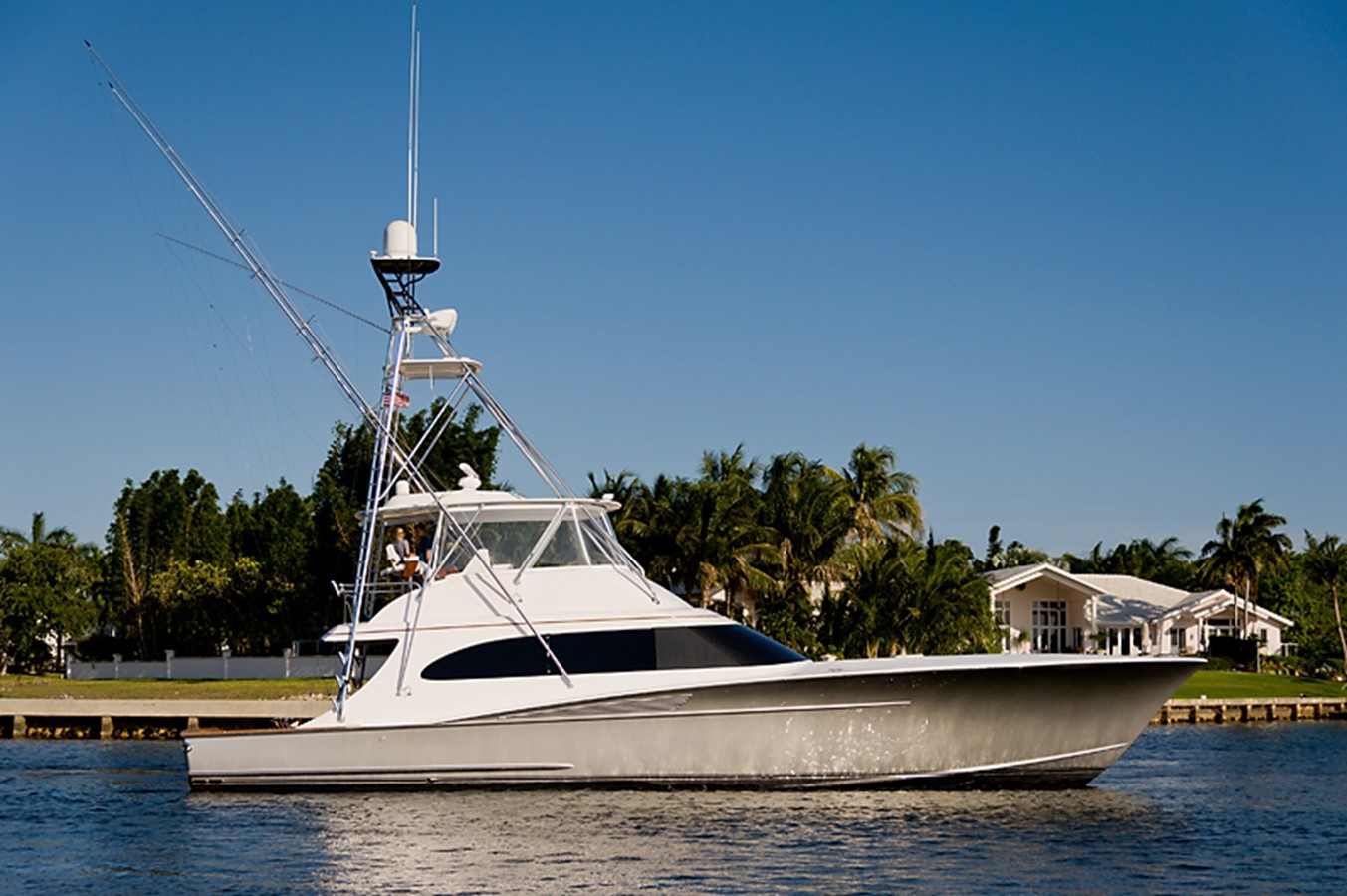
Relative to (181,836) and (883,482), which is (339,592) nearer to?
(181,836)

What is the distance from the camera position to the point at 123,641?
59312 mm

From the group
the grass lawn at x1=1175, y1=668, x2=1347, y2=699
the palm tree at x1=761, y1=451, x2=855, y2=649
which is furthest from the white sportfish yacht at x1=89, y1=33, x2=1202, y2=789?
the grass lawn at x1=1175, y1=668, x2=1347, y2=699

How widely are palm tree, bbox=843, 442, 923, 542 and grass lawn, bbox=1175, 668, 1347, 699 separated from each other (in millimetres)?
10872

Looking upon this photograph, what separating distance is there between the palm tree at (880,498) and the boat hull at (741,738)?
111ft

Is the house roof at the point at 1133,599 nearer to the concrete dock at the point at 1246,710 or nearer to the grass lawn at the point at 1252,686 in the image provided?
the grass lawn at the point at 1252,686

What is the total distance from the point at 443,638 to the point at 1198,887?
9.98 m

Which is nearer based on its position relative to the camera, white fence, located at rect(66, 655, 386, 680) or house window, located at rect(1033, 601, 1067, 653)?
white fence, located at rect(66, 655, 386, 680)

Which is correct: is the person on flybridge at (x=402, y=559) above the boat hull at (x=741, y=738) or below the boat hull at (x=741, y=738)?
above

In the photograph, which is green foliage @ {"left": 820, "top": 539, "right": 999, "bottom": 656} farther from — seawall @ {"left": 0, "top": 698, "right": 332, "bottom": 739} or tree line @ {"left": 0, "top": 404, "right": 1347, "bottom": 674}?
seawall @ {"left": 0, "top": 698, "right": 332, "bottom": 739}

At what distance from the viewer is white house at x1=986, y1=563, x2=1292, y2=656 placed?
61438 millimetres

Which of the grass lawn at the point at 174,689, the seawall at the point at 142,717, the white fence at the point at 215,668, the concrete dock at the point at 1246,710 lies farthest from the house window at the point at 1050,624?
the seawall at the point at 142,717

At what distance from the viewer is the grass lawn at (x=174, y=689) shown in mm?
39469

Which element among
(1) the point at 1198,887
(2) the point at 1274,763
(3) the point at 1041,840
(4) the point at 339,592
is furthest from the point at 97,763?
(2) the point at 1274,763

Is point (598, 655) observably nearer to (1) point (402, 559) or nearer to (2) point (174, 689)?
(1) point (402, 559)
